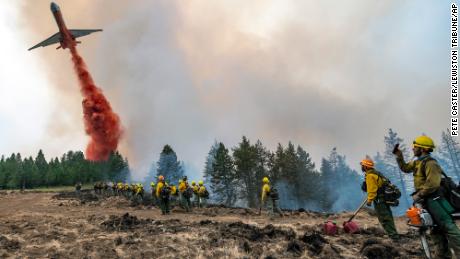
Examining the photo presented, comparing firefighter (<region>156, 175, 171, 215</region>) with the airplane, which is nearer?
firefighter (<region>156, 175, 171, 215</region>)

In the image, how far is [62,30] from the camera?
47062mm

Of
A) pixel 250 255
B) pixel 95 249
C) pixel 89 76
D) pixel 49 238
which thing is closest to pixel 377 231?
pixel 250 255

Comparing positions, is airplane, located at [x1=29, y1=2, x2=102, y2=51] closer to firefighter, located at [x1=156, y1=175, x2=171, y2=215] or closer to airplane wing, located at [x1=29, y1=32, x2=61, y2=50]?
airplane wing, located at [x1=29, y1=32, x2=61, y2=50]

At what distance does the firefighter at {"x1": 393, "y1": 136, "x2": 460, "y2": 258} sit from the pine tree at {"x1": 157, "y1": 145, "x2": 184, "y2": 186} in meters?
69.7

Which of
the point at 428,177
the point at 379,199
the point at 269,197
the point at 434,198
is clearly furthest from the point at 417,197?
the point at 269,197

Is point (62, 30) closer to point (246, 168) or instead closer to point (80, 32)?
point (80, 32)

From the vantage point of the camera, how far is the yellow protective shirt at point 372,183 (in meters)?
9.20

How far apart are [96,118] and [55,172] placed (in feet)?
119

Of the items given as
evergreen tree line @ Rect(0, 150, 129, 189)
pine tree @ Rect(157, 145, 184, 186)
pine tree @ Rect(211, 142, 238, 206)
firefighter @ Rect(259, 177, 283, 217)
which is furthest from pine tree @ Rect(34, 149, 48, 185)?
firefighter @ Rect(259, 177, 283, 217)

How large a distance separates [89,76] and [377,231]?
51.7m

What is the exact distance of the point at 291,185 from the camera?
5662 cm

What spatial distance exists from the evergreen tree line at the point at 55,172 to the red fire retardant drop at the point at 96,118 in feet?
48.5

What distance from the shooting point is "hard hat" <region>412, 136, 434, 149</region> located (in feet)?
20.5

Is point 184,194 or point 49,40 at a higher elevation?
point 49,40
